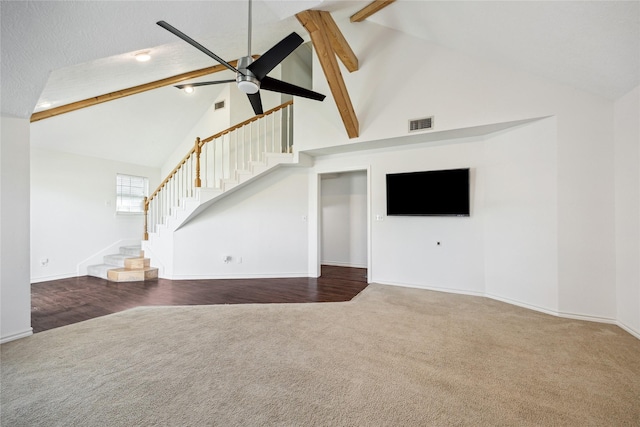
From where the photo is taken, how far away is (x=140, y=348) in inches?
93.4

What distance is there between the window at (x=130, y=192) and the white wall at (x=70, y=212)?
0.16 meters

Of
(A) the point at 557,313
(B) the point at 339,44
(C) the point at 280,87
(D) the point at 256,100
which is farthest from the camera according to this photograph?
(B) the point at 339,44

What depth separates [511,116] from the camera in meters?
3.39

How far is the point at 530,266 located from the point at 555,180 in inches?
45.9

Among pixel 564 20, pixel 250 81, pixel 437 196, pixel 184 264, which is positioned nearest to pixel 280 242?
pixel 184 264

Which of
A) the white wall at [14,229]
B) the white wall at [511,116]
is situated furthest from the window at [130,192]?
the white wall at [511,116]

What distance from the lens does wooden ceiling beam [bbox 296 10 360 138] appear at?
3246mm

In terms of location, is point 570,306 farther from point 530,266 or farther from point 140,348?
point 140,348

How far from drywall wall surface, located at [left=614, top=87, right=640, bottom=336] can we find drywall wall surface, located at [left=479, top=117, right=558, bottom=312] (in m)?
0.54

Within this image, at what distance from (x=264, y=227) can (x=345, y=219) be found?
2.22 metres

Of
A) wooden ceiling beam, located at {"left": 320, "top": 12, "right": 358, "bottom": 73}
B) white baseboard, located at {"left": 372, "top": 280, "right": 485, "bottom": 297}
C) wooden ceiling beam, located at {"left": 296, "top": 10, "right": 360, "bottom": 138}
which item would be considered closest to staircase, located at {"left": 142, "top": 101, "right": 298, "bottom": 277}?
wooden ceiling beam, located at {"left": 296, "top": 10, "right": 360, "bottom": 138}

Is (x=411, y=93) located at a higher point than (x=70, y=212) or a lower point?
higher

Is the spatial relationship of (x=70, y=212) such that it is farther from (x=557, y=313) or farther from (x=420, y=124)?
(x=557, y=313)

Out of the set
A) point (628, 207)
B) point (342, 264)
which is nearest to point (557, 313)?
point (628, 207)
